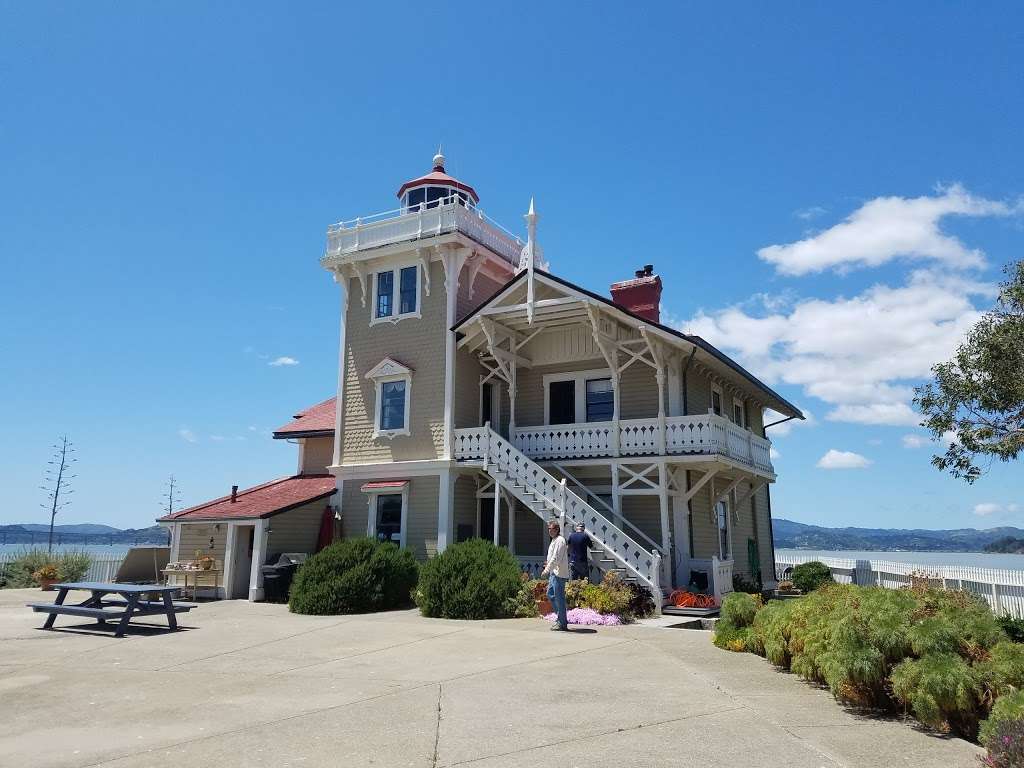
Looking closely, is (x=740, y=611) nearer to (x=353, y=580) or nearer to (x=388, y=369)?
(x=353, y=580)

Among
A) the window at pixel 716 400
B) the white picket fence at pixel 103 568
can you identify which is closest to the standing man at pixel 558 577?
the window at pixel 716 400

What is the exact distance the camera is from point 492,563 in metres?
Answer: 16.6

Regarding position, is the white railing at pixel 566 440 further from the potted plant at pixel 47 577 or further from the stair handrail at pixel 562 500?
the potted plant at pixel 47 577

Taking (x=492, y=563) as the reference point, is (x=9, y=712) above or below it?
below

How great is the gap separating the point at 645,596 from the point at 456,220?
11.8 meters

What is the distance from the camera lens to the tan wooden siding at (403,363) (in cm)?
2208

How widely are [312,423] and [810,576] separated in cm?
1718

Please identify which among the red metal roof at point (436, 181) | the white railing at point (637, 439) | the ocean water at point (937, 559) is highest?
the red metal roof at point (436, 181)

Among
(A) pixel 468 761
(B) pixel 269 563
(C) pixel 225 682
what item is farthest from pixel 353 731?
(B) pixel 269 563

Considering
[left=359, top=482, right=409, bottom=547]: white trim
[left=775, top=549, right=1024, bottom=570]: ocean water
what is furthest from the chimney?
[left=775, top=549, right=1024, bottom=570]: ocean water

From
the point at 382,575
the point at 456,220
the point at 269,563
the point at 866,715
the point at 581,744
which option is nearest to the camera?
the point at 581,744

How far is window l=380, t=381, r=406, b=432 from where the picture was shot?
22688 millimetres

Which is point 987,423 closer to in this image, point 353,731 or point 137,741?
point 353,731

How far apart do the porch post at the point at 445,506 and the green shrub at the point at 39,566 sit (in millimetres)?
13251
